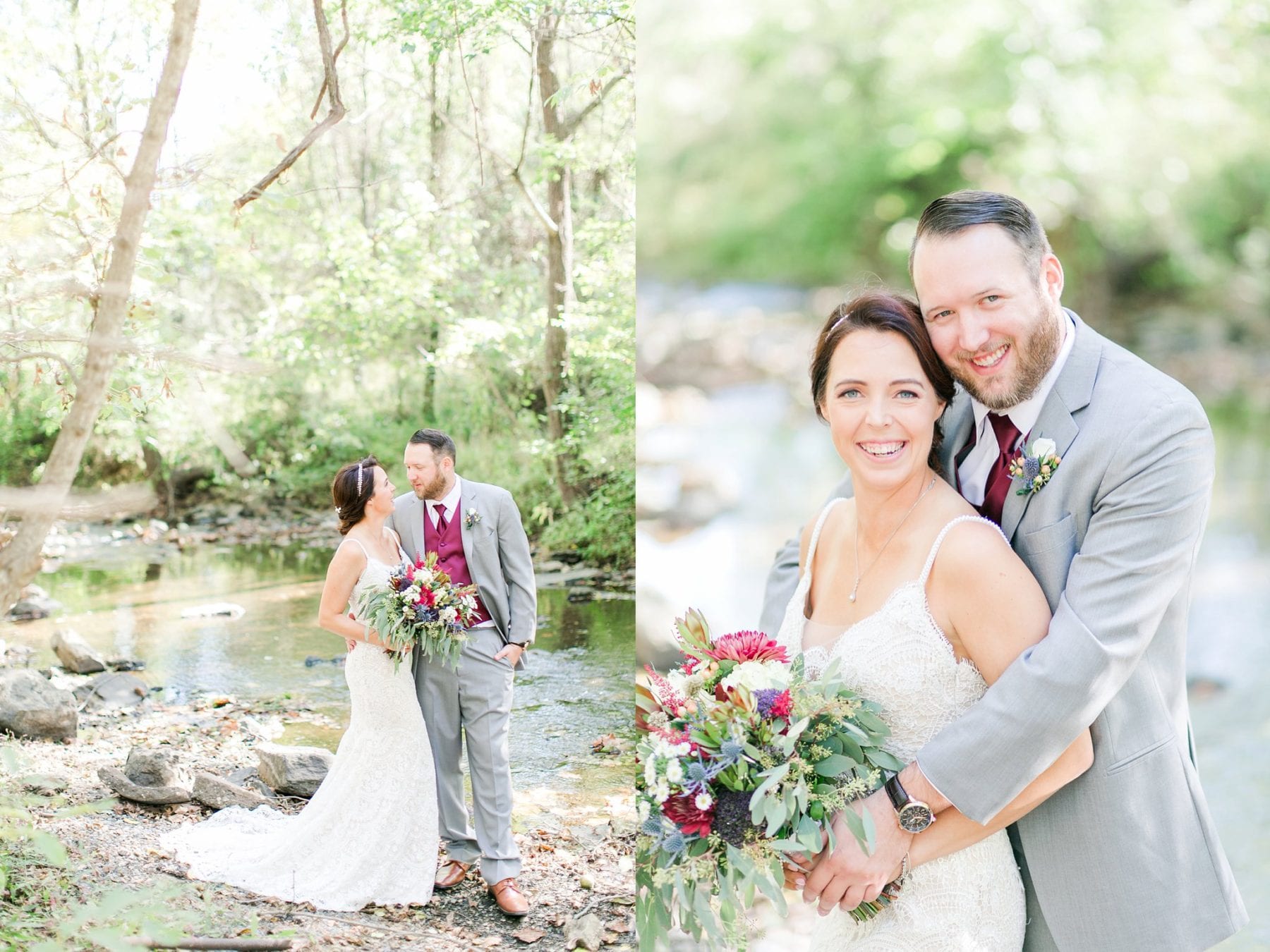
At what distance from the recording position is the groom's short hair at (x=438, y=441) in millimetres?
2145

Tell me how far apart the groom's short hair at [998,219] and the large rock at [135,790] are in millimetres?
1874

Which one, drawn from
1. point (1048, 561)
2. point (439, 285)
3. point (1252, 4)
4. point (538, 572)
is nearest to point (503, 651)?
point (538, 572)

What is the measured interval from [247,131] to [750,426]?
529cm

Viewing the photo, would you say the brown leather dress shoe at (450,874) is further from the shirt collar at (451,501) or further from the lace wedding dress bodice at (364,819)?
the shirt collar at (451,501)

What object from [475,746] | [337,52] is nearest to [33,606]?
[475,746]

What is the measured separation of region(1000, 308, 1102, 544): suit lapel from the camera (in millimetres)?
1417

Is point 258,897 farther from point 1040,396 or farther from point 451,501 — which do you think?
point 1040,396

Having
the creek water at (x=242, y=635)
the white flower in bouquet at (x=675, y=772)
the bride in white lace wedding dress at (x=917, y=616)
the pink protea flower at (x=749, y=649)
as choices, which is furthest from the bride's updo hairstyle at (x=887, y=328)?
the creek water at (x=242, y=635)

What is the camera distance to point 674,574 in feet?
21.1

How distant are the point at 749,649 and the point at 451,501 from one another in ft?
3.02

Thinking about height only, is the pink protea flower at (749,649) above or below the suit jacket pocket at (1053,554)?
below

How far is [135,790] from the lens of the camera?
2020 millimetres

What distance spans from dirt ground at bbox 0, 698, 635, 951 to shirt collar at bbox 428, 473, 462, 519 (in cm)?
54

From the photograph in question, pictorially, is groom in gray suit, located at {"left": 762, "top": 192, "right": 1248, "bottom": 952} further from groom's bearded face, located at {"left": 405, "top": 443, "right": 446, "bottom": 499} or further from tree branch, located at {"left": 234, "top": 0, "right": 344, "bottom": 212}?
tree branch, located at {"left": 234, "top": 0, "right": 344, "bottom": 212}
